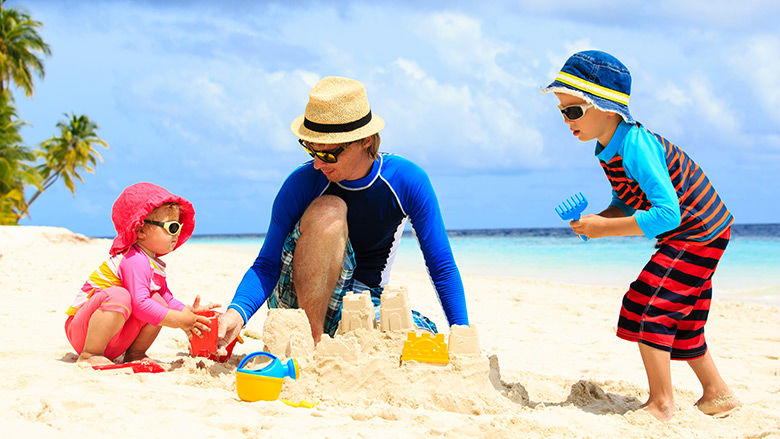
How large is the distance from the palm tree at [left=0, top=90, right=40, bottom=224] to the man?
25.3 m

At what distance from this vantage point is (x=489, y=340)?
5.04 metres

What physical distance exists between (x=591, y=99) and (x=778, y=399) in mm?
2031

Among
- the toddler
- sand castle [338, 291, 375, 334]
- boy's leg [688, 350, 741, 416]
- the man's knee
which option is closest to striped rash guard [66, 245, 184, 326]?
the toddler

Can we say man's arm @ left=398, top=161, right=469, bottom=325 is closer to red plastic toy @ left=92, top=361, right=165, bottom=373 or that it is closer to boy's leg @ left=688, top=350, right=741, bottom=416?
boy's leg @ left=688, top=350, right=741, bottom=416

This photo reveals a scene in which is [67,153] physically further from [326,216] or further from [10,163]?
[326,216]

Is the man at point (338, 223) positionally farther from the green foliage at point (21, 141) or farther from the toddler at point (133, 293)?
the green foliage at point (21, 141)

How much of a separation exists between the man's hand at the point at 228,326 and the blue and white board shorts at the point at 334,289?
28 cm

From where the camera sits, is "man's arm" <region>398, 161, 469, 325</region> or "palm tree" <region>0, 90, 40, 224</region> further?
"palm tree" <region>0, 90, 40, 224</region>

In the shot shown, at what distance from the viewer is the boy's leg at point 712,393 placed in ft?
9.04

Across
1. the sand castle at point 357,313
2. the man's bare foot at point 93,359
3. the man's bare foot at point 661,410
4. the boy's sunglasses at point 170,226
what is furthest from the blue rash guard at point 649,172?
the man's bare foot at point 93,359

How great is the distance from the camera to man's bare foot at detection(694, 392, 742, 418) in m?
2.75

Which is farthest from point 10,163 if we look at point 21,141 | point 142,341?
point 142,341

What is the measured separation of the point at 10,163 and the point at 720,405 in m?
27.5

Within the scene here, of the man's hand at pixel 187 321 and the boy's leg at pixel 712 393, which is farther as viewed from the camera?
the man's hand at pixel 187 321
